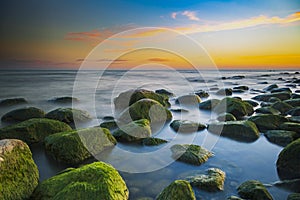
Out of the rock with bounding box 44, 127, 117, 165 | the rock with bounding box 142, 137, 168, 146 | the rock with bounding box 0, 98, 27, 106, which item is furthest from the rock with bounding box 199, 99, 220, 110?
the rock with bounding box 0, 98, 27, 106

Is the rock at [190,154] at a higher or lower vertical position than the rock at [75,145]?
lower

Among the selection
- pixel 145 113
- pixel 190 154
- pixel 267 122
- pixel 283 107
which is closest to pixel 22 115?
pixel 145 113

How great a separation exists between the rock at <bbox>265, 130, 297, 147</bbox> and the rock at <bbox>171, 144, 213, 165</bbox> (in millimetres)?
2369

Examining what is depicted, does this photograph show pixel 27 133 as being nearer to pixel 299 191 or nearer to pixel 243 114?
pixel 299 191

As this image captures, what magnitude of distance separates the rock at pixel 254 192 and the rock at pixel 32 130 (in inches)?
201

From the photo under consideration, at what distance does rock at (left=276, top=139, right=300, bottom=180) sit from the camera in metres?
4.62

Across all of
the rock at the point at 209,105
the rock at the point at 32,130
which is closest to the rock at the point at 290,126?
the rock at the point at 209,105

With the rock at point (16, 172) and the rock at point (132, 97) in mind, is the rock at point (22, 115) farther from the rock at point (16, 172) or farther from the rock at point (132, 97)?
the rock at point (16, 172)

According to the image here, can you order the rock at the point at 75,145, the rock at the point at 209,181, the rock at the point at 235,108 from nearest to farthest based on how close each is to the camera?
the rock at the point at 209,181 < the rock at the point at 75,145 < the rock at the point at 235,108

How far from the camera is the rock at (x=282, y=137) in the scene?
21.1 ft

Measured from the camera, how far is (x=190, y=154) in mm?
5266

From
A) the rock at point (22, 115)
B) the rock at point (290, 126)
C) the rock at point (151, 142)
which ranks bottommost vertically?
the rock at point (151, 142)

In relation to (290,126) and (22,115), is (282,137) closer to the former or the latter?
(290,126)

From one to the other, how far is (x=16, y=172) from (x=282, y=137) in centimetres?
696
